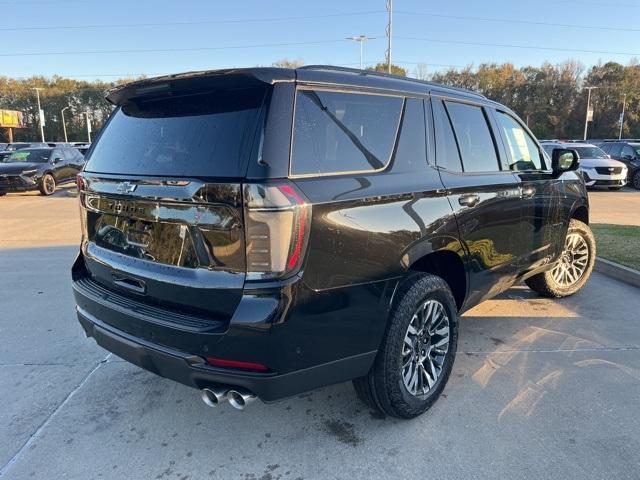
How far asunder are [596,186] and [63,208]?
1783cm

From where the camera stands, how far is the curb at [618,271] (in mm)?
5445

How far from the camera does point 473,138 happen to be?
3.48 metres

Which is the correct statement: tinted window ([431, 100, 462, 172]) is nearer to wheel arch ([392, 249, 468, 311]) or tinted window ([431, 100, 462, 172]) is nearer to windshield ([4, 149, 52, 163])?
wheel arch ([392, 249, 468, 311])

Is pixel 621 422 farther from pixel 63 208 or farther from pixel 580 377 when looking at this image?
pixel 63 208

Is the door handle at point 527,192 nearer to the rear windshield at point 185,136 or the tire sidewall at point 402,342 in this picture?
the tire sidewall at point 402,342

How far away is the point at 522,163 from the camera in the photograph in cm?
401

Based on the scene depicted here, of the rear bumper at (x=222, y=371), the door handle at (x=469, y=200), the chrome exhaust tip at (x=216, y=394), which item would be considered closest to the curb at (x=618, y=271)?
the door handle at (x=469, y=200)

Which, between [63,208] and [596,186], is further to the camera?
[596,186]

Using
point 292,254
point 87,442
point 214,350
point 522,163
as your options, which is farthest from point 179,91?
point 522,163

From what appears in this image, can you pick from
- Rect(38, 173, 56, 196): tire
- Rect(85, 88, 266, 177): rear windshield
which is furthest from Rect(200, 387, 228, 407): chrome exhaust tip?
Rect(38, 173, 56, 196): tire

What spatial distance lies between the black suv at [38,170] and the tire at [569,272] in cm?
1473

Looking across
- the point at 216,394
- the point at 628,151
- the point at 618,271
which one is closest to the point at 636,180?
the point at 628,151

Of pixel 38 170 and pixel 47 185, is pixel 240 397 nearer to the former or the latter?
pixel 38 170

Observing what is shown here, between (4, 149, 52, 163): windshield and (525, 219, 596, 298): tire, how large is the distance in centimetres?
1726
